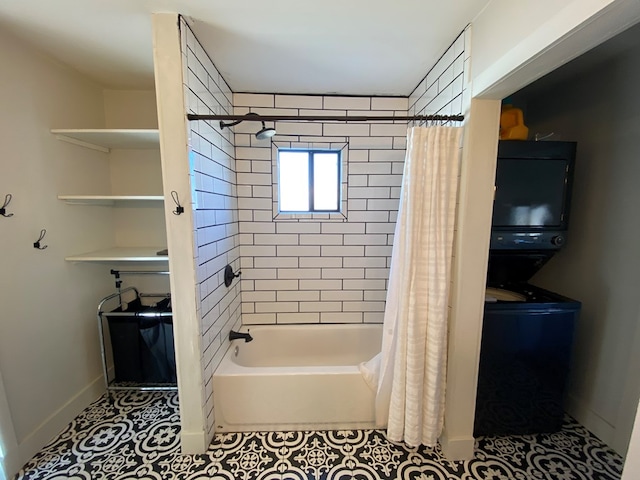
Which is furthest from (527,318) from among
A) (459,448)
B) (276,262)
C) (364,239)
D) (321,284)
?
(276,262)

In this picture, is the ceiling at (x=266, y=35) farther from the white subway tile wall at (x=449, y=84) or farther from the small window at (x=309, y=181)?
the small window at (x=309, y=181)

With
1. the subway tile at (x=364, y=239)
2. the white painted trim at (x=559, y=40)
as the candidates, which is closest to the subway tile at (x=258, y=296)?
the subway tile at (x=364, y=239)

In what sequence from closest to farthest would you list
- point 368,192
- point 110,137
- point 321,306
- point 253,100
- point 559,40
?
point 559,40 < point 110,137 < point 253,100 < point 368,192 < point 321,306

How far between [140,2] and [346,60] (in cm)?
102

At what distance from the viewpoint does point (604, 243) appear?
158 centimetres

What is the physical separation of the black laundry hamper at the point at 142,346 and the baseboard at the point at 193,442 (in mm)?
511

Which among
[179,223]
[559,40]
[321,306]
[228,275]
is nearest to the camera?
[559,40]

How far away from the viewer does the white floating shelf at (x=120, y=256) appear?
1.59 metres

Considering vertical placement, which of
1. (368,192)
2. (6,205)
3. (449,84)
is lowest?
(6,205)

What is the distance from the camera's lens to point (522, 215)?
1.49m

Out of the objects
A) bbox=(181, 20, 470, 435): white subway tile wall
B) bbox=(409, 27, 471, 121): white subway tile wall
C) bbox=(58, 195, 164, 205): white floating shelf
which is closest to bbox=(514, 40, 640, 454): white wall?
bbox=(409, 27, 471, 121): white subway tile wall

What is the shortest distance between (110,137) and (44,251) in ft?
2.53

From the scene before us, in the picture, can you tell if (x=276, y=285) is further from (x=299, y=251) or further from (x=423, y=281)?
(x=423, y=281)

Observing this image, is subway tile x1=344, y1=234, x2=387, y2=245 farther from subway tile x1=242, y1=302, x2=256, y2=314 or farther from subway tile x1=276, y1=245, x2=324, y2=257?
subway tile x1=242, y1=302, x2=256, y2=314
